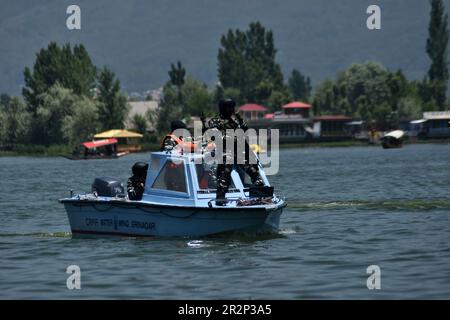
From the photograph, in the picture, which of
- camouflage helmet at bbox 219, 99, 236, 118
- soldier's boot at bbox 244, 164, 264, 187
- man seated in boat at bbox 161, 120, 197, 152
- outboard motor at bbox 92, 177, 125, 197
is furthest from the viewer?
outboard motor at bbox 92, 177, 125, 197

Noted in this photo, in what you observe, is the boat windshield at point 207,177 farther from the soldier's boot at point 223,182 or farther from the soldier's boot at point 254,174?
the soldier's boot at point 254,174

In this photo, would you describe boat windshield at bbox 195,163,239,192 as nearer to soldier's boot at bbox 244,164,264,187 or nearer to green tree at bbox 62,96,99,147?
soldier's boot at bbox 244,164,264,187

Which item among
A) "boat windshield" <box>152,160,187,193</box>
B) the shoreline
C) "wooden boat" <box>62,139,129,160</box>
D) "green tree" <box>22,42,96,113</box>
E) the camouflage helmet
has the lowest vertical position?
the shoreline

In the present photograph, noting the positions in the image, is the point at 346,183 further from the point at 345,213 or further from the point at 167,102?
the point at 167,102

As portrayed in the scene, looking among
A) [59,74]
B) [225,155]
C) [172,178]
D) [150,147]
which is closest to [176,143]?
[172,178]

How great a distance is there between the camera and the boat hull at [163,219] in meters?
27.3

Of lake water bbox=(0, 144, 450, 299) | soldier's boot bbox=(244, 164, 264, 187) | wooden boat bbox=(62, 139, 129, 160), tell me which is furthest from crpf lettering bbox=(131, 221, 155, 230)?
wooden boat bbox=(62, 139, 129, 160)

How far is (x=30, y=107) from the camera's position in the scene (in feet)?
517

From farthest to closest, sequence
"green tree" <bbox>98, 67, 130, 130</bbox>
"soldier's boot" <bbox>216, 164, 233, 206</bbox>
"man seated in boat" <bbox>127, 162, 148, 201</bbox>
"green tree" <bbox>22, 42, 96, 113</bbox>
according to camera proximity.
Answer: "green tree" <bbox>22, 42, 96, 113</bbox> < "green tree" <bbox>98, 67, 130, 130</bbox> < "man seated in boat" <bbox>127, 162, 148, 201</bbox> < "soldier's boot" <bbox>216, 164, 233, 206</bbox>

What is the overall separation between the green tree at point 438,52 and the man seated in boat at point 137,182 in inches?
6680

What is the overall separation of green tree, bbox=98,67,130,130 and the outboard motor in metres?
117

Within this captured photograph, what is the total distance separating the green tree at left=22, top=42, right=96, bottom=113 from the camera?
156500mm

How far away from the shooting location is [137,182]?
29.2 metres
